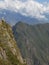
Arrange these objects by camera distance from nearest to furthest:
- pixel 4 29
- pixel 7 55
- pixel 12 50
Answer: pixel 7 55
pixel 12 50
pixel 4 29

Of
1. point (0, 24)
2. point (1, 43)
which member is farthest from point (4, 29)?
point (1, 43)

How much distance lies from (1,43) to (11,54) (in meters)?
1.50

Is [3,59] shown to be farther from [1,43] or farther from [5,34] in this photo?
[5,34]

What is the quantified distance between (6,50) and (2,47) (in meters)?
0.57

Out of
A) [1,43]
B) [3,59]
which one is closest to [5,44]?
[1,43]

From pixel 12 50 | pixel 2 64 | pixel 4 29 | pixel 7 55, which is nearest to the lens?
pixel 2 64

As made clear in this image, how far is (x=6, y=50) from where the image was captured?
90.0ft

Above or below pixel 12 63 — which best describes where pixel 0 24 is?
above

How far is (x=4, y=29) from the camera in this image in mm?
30828

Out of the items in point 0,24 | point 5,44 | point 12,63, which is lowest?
point 12,63

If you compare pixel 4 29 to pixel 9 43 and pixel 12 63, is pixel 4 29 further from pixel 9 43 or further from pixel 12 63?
pixel 12 63

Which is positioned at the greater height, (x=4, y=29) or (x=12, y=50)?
(x=4, y=29)

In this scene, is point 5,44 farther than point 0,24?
No

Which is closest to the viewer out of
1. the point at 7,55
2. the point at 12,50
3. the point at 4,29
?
the point at 7,55
